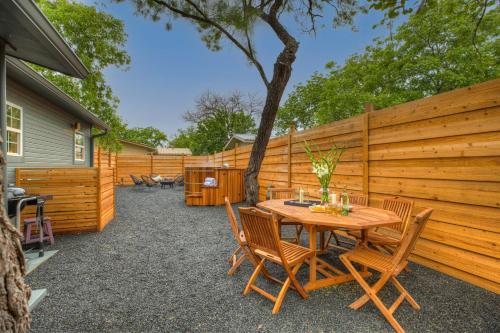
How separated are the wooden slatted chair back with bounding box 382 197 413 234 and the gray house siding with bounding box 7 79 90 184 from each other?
6.81 metres

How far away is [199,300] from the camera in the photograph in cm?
241

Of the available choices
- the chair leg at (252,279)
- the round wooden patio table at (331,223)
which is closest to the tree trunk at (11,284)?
the chair leg at (252,279)

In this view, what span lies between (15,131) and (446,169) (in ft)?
25.7

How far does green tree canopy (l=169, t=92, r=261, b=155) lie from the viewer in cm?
2622

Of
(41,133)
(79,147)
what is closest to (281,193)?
(41,133)

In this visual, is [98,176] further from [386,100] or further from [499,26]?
[499,26]

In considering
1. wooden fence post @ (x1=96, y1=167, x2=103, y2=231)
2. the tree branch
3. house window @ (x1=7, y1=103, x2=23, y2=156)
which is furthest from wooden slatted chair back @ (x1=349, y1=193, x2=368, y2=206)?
house window @ (x1=7, y1=103, x2=23, y2=156)

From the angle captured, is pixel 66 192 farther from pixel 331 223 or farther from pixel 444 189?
pixel 444 189

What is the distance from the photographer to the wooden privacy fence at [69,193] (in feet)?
14.4

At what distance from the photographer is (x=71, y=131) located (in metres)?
7.72

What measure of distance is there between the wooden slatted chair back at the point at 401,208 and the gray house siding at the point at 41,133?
681 centimetres

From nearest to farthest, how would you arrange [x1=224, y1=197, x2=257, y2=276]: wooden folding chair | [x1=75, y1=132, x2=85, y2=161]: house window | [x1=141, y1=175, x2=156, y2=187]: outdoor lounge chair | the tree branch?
1. [x1=224, y1=197, x2=257, y2=276]: wooden folding chair
2. the tree branch
3. [x1=75, y1=132, x2=85, y2=161]: house window
4. [x1=141, y1=175, x2=156, y2=187]: outdoor lounge chair

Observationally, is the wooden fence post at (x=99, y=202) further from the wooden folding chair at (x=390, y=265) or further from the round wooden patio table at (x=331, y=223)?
the wooden folding chair at (x=390, y=265)

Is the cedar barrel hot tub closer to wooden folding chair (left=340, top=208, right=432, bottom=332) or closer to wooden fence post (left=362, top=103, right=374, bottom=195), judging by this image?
wooden fence post (left=362, top=103, right=374, bottom=195)
